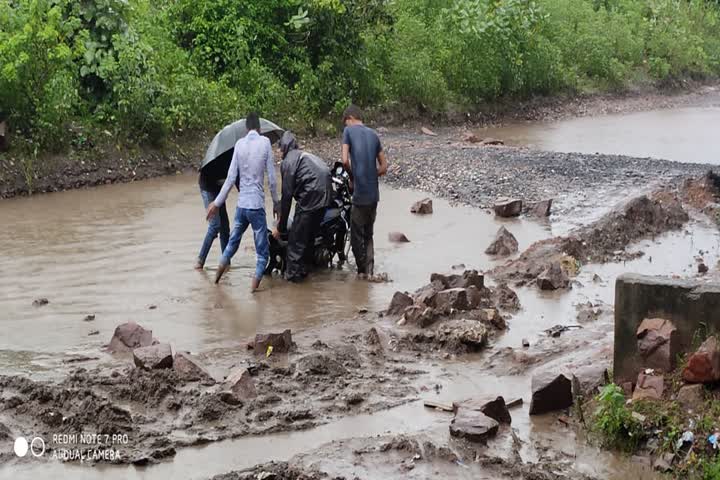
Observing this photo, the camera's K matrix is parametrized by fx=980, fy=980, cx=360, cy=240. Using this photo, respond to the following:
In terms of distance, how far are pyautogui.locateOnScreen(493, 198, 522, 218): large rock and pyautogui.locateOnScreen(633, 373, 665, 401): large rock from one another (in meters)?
7.54

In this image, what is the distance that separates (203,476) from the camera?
6164 millimetres

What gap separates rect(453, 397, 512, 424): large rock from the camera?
6762mm

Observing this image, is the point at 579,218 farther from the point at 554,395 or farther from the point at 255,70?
the point at 255,70

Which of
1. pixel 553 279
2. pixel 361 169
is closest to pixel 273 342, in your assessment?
pixel 361 169

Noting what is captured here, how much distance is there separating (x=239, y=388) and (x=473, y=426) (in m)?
1.81

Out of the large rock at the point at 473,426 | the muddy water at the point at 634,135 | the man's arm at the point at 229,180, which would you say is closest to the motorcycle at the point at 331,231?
the man's arm at the point at 229,180

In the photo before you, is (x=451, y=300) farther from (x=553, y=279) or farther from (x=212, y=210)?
(x=212, y=210)

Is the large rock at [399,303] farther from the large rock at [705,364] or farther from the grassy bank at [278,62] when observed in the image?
the grassy bank at [278,62]

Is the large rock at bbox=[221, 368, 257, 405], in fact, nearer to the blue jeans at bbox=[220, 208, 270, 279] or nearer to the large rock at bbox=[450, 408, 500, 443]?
the large rock at bbox=[450, 408, 500, 443]

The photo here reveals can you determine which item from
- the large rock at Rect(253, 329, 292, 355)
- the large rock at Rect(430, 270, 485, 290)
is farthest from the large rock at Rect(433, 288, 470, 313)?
the large rock at Rect(253, 329, 292, 355)

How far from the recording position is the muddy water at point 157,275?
9.14 m

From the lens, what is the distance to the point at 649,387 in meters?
6.71

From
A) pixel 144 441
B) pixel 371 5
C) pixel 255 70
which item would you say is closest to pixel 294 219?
pixel 144 441

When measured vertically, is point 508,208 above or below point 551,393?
below
